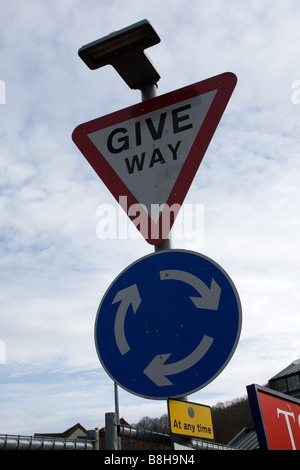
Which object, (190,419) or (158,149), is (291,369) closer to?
(158,149)

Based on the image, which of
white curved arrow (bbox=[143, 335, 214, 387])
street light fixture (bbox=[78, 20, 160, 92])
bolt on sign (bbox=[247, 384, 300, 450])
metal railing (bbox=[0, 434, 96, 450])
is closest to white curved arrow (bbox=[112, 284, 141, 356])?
white curved arrow (bbox=[143, 335, 214, 387])

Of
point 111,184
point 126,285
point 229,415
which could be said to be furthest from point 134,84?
point 229,415

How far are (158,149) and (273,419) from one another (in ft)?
4.69

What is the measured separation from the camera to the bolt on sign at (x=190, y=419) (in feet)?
5.54

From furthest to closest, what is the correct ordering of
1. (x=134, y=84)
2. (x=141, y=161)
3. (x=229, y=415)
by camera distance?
(x=229, y=415)
(x=134, y=84)
(x=141, y=161)

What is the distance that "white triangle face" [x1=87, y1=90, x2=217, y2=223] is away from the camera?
2.21m

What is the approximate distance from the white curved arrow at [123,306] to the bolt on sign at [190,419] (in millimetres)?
300

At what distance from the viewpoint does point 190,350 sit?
5.73 ft

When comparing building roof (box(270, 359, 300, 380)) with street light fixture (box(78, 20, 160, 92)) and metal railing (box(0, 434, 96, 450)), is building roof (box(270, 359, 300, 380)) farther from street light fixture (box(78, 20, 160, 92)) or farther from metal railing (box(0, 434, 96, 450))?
metal railing (box(0, 434, 96, 450))

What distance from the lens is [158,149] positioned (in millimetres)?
2293

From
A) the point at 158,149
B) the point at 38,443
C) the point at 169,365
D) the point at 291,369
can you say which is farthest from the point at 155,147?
the point at 291,369

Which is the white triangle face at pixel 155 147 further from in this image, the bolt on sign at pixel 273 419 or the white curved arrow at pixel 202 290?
the bolt on sign at pixel 273 419
